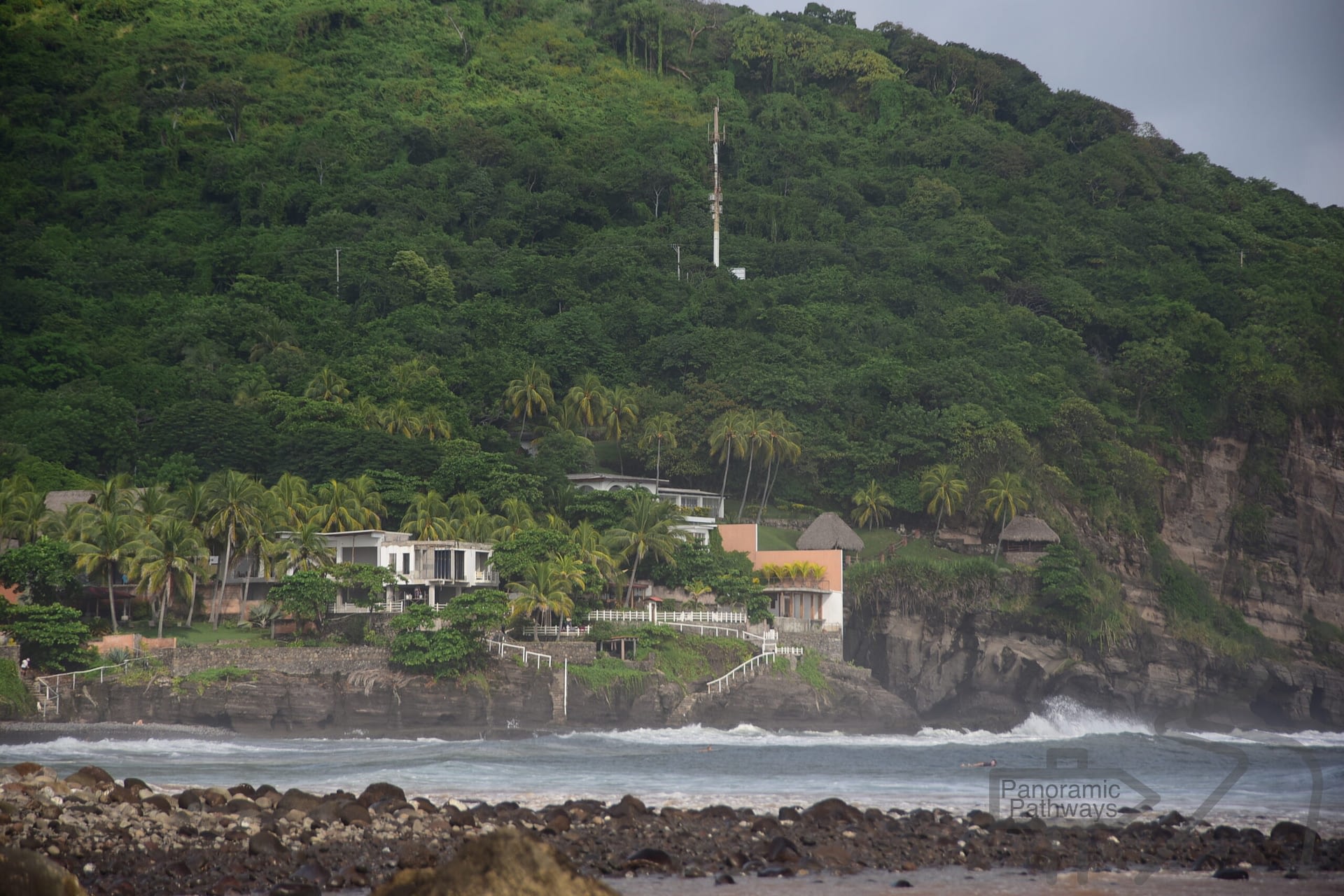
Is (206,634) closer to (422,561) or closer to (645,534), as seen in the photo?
(422,561)

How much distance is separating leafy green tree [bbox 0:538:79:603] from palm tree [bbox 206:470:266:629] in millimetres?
4770

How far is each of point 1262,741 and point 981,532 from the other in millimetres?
15075

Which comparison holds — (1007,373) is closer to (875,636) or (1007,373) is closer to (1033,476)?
(1033,476)

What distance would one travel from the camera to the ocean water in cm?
2808

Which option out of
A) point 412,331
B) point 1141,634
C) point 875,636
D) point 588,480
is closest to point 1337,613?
point 1141,634

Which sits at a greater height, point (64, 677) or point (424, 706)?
point (64, 677)

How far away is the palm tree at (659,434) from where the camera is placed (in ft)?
216

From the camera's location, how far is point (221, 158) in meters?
92.4

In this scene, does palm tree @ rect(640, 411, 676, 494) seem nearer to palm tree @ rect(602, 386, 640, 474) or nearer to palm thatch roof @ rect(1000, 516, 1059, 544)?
palm tree @ rect(602, 386, 640, 474)

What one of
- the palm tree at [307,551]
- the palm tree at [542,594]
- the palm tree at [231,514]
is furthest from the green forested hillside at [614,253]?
the palm tree at [542,594]

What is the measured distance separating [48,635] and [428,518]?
14926 millimetres

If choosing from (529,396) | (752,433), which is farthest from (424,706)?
(529,396)

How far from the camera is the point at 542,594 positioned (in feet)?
157

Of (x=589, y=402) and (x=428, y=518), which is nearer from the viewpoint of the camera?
(x=428, y=518)
